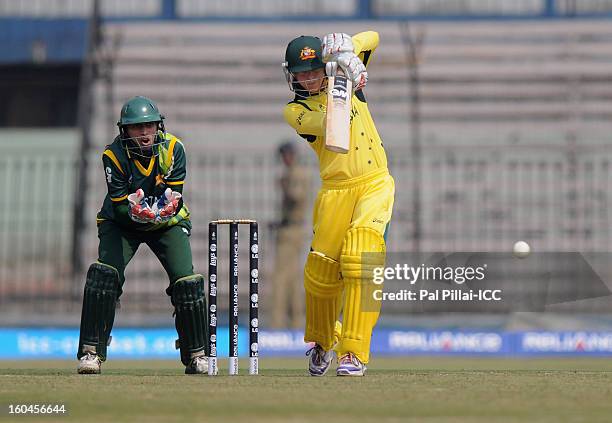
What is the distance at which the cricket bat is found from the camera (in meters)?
6.95

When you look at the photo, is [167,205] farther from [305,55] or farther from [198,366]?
[305,55]

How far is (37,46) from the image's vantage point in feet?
59.6

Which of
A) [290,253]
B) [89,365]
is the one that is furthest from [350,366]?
[290,253]

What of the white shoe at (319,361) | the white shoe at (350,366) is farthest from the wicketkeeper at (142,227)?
the white shoe at (350,366)

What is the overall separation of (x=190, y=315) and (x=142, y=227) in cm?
56

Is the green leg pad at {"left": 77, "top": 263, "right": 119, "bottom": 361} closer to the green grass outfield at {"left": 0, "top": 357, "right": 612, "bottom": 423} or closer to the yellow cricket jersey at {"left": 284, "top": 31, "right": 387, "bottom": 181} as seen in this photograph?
the green grass outfield at {"left": 0, "top": 357, "right": 612, "bottom": 423}

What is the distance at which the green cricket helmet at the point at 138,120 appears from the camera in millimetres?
7336

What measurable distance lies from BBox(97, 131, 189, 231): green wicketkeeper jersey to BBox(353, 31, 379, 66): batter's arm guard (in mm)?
1109

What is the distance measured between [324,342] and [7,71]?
12.6m

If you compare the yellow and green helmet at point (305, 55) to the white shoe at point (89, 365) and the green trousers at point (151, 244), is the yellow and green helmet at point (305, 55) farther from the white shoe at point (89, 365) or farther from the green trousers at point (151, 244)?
the white shoe at point (89, 365)

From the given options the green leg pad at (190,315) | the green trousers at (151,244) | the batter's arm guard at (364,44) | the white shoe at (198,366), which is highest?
the batter's arm guard at (364,44)

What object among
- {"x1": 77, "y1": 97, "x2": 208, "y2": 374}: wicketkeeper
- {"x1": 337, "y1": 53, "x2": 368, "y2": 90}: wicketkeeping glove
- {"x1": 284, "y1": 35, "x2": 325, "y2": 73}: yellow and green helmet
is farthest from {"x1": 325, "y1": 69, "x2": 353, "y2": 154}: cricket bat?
{"x1": 77, "y1": 97, "x2": 208, "y2": 374}: wicketkeeper

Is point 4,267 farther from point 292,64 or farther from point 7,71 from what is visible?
→ point 292,64

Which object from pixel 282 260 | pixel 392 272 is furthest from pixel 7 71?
pixel 392 272
